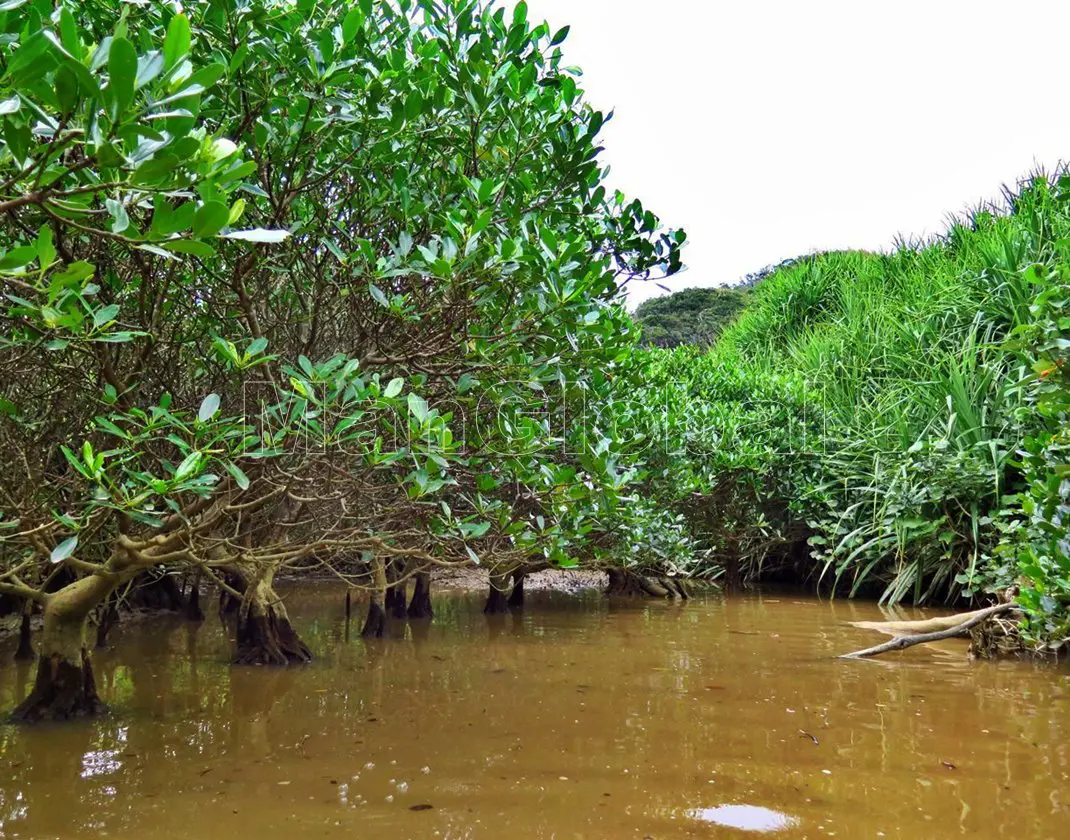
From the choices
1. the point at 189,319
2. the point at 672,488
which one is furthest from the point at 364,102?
the point at 672,488

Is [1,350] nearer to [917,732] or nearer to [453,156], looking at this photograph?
[453,156]

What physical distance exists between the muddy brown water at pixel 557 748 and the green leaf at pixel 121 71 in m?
2.49

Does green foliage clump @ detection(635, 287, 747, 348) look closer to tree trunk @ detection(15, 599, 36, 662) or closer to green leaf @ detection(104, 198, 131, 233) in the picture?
tree trunk @ detection(15, 599, 36, 662)

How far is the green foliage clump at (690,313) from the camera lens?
1082 inches

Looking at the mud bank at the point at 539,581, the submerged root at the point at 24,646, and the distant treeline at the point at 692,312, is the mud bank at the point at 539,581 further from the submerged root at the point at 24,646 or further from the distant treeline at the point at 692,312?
the distant treeline at the point at 692,312

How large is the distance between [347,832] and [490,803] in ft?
1.92

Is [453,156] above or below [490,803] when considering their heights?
above

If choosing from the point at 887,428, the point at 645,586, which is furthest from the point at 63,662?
the point at 887,428

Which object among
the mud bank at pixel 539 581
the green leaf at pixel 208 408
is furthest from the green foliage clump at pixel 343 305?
the mud bank at pixel 539 581

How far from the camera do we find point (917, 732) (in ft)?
13.7

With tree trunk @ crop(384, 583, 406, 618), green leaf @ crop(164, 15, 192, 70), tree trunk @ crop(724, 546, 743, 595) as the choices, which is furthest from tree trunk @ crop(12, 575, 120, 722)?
tree trunk @ crop(724, 546, 743, 595)

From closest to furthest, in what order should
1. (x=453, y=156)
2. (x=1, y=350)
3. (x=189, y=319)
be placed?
(x=1, y=350) < (x=453, y=156) < (x=189, y=319)

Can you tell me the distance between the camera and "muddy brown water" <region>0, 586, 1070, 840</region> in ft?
9.88

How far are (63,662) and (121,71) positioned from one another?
4.26 m
